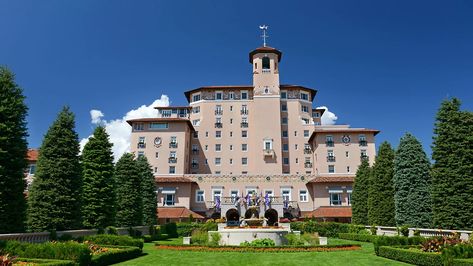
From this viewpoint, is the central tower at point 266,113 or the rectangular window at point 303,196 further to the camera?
the central tower at point 266,113

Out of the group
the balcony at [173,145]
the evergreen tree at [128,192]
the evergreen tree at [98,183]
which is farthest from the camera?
the balcony at [173,145]

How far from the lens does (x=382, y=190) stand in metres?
38.6

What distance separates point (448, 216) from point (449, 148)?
15.2 ft

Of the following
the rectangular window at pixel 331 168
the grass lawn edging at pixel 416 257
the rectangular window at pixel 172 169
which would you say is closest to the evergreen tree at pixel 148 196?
the rectangular window at pixel 172 169

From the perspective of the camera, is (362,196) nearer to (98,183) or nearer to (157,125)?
(98,183)

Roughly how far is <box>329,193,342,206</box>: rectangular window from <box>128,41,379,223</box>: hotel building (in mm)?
145

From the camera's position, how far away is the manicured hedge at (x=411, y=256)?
15943mm

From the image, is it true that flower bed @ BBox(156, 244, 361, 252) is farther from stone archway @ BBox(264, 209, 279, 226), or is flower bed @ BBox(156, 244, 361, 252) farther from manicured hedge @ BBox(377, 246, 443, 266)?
stone archway @ BBox(264, 209, 279, 226)

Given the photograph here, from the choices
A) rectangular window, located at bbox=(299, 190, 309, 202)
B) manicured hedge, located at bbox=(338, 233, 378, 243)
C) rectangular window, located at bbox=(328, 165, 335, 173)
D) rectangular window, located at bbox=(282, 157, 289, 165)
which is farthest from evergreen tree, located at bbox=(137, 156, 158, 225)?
rectangular window, located at bbox=(328, 165, 335, 173)

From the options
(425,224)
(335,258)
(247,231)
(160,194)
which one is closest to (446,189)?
(425,224)

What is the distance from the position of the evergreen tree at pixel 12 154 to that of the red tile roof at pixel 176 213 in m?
38.1

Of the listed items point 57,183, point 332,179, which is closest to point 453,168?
point 57,183

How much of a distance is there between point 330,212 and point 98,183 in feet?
129

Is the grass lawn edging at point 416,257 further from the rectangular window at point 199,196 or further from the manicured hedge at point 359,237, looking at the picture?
the rectangular window at point 199,196
